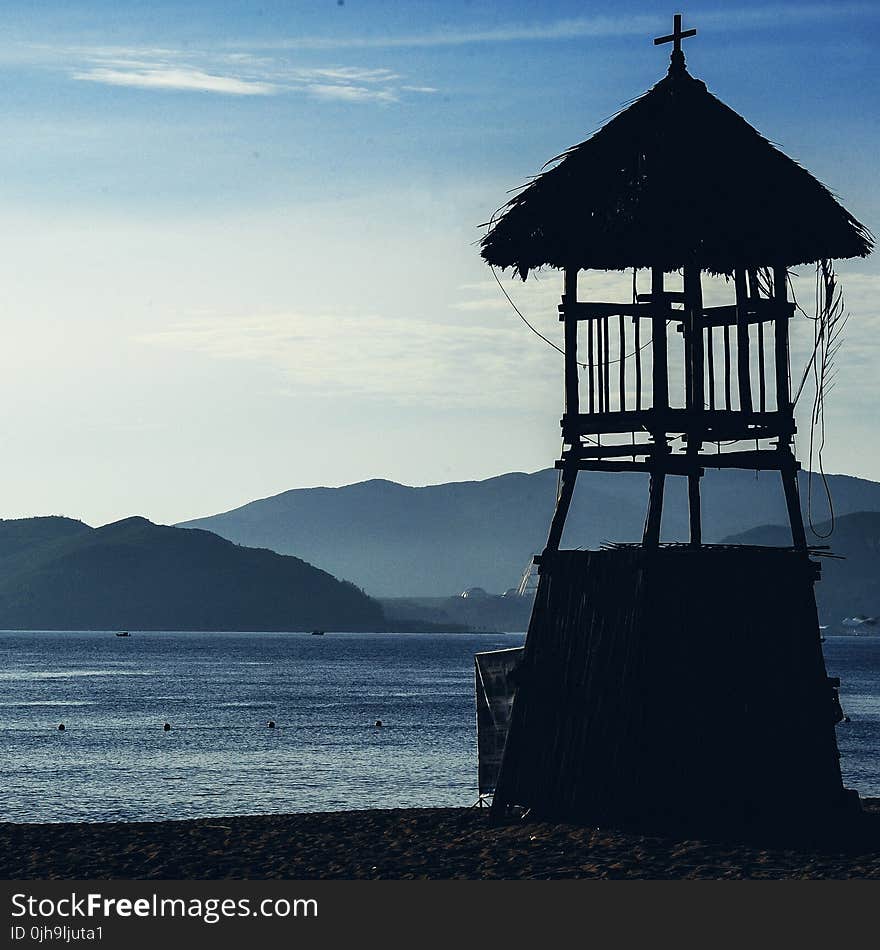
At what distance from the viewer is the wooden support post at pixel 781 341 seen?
22.7m

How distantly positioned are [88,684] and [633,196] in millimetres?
141930

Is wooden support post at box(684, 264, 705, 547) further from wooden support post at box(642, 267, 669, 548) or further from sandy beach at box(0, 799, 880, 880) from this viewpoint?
sandy beach at box(0, 799, 880, 880)

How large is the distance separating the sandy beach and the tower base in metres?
0.64

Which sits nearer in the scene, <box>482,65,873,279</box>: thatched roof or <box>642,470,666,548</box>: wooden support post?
<box>642,470,666,548</box>: wooden support post

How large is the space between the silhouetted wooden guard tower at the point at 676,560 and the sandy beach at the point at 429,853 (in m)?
0.82

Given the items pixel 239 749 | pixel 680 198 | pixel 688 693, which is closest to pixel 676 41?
pixel 680 198

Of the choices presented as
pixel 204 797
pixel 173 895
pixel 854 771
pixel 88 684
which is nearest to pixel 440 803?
pixel 204 797

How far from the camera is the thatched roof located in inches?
874

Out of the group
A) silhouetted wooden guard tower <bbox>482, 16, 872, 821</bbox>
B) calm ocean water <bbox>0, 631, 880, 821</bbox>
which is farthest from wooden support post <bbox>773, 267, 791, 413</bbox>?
calm ocean water <bbox>0, 631, 880, 821</bbox>

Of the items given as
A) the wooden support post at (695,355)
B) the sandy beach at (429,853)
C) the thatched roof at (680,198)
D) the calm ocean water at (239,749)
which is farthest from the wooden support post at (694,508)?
the calm ocean water at (239,749)

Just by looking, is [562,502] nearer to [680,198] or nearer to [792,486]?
[792,486]

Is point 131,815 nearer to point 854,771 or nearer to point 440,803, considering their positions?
point 440,803

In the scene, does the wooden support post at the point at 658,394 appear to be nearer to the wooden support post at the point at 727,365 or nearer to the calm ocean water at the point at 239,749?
the wooden support post at the point at 727,365

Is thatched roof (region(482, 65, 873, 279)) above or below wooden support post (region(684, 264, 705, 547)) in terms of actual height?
above
